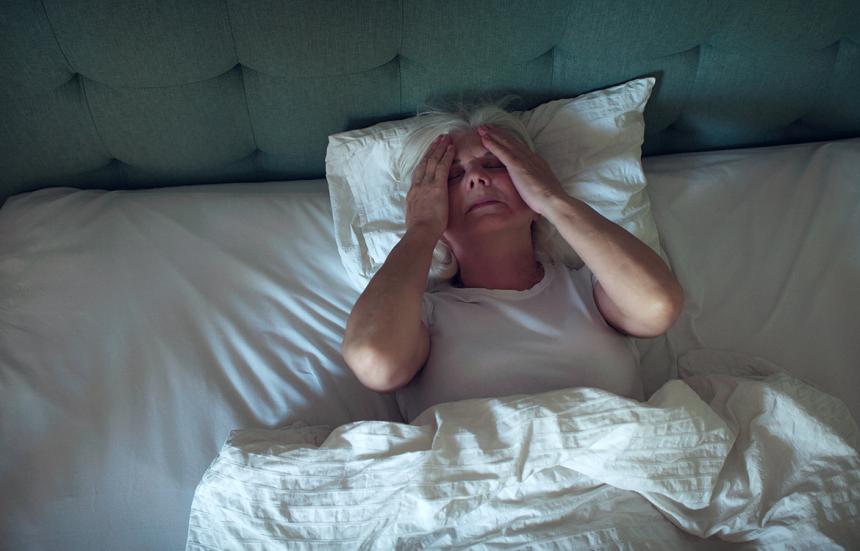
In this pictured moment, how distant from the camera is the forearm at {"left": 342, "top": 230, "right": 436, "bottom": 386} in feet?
3.12

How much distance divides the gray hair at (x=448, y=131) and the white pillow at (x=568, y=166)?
21 mm

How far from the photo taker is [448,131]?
1257 millimetres

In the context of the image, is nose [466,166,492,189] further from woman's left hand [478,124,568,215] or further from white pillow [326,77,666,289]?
white pillow [326,77,666,289]

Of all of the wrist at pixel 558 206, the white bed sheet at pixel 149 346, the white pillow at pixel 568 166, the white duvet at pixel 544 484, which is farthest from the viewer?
the white pillow at pixel 568 166

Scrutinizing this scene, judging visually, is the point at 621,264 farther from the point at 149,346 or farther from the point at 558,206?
the point at 149,346

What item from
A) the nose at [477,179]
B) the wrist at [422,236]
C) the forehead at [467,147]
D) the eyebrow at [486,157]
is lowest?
the wrist at [422,236]

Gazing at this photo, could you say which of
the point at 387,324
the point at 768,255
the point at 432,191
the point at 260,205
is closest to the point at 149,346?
the point at 260,205

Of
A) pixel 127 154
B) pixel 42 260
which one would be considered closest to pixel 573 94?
pixel 127 154

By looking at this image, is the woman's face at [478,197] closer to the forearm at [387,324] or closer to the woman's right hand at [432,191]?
the woman's right hand at [432,191]

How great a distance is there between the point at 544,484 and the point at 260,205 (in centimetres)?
94

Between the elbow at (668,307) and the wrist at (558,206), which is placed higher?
the wrist at (558,206)

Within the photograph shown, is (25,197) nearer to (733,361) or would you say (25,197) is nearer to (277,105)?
(277,105)

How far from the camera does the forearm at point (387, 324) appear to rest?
0.95 m

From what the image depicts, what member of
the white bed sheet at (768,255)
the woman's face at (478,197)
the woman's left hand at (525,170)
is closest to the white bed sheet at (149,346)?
the woman's face at (478,197)
